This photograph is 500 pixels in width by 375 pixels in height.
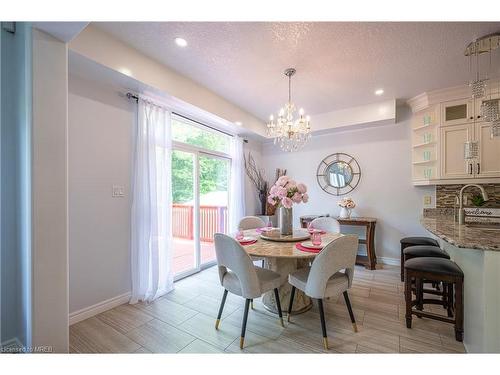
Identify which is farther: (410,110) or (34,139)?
(410,110)

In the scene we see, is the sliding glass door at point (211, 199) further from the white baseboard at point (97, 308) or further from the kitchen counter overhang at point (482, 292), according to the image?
the kitchen counter overhang at point (482, 292)

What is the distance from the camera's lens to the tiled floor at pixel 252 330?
5.27 feet

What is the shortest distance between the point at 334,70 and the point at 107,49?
224 centimetres

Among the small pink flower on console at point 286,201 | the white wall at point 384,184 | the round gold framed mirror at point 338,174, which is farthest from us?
the round gold framed mirror at point 338,174

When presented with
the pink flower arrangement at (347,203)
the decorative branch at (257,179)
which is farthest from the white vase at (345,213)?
the decorative branch at (257,179)

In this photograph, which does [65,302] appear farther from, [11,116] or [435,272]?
[435,272]

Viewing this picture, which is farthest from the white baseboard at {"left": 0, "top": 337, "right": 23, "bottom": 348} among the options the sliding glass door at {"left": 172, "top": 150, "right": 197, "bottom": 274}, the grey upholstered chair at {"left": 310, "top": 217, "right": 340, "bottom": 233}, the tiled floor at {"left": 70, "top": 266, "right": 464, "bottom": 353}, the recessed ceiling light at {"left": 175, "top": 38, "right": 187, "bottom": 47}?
the grey upholstered chair at {"left": 310, "top": 217, "right": 340, "bottom": 233}

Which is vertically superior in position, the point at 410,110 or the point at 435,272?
the point at 410,110

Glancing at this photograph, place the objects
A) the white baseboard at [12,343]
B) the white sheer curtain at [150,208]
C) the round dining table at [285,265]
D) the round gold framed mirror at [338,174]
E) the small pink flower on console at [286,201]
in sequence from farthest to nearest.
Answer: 1. the round gold framed mirror at [338,174]
2. the white sheer curtain at [150,208]
3. the small pink flower on console at [286,201]
4. the round dining table at [285,265]
5. the white baseboard at [12,343]

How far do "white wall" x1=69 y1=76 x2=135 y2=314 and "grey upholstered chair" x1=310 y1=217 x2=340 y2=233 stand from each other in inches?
89.9

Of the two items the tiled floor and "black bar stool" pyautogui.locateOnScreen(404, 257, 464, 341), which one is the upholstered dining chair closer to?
the tiled floor

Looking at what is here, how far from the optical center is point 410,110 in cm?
335

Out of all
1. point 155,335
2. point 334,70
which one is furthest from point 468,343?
point 334,70

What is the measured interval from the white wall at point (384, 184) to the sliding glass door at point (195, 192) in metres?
1.88
